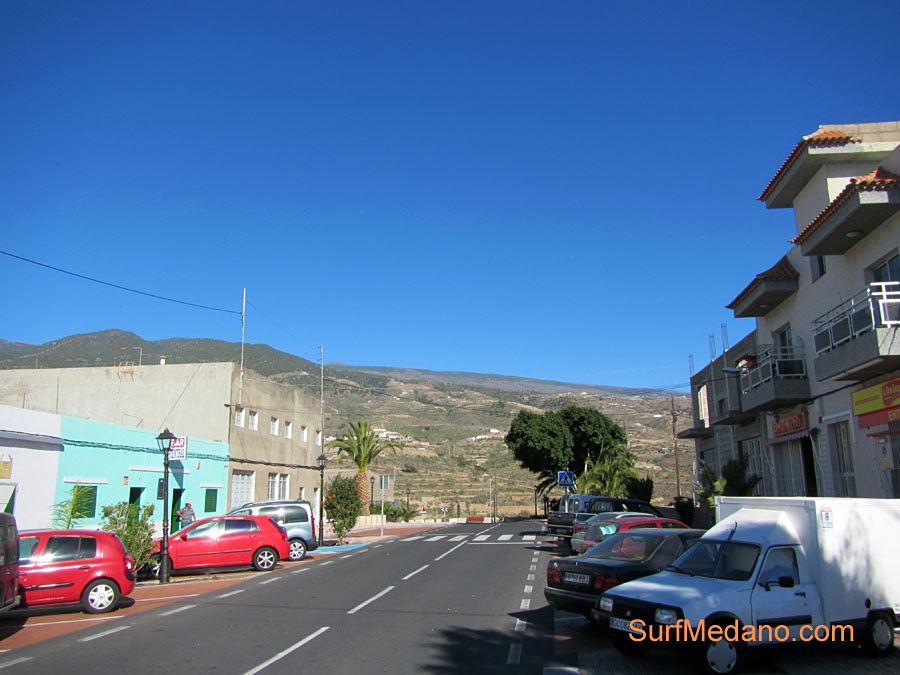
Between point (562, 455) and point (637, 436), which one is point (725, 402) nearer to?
point (562, 455)

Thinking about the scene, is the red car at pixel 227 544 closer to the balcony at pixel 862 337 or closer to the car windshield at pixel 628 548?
the car windshield at pixel 628 548

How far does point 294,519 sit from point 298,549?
1104 millimetres

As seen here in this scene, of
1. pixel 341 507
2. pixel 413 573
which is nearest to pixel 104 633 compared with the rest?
pixel 413 573

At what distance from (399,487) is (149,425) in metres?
40.8

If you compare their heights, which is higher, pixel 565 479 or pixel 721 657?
pixel 565 479

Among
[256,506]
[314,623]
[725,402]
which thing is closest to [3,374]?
[256,506]

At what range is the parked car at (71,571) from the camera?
11.9 m

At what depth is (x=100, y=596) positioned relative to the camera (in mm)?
12336

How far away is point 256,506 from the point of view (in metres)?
Answer: 23.6

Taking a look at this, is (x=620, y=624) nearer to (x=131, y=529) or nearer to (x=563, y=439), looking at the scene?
(x=131, y=529)

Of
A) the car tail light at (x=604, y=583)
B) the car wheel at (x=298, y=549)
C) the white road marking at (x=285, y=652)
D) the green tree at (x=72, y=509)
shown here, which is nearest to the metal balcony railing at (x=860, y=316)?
the car tail light at (x=604, y=583)

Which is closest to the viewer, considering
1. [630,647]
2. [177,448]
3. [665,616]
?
[665,616]

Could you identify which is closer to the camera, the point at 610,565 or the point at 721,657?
the point at 721,657

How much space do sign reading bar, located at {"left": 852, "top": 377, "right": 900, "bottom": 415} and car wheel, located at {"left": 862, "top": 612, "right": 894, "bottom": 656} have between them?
7.73m
